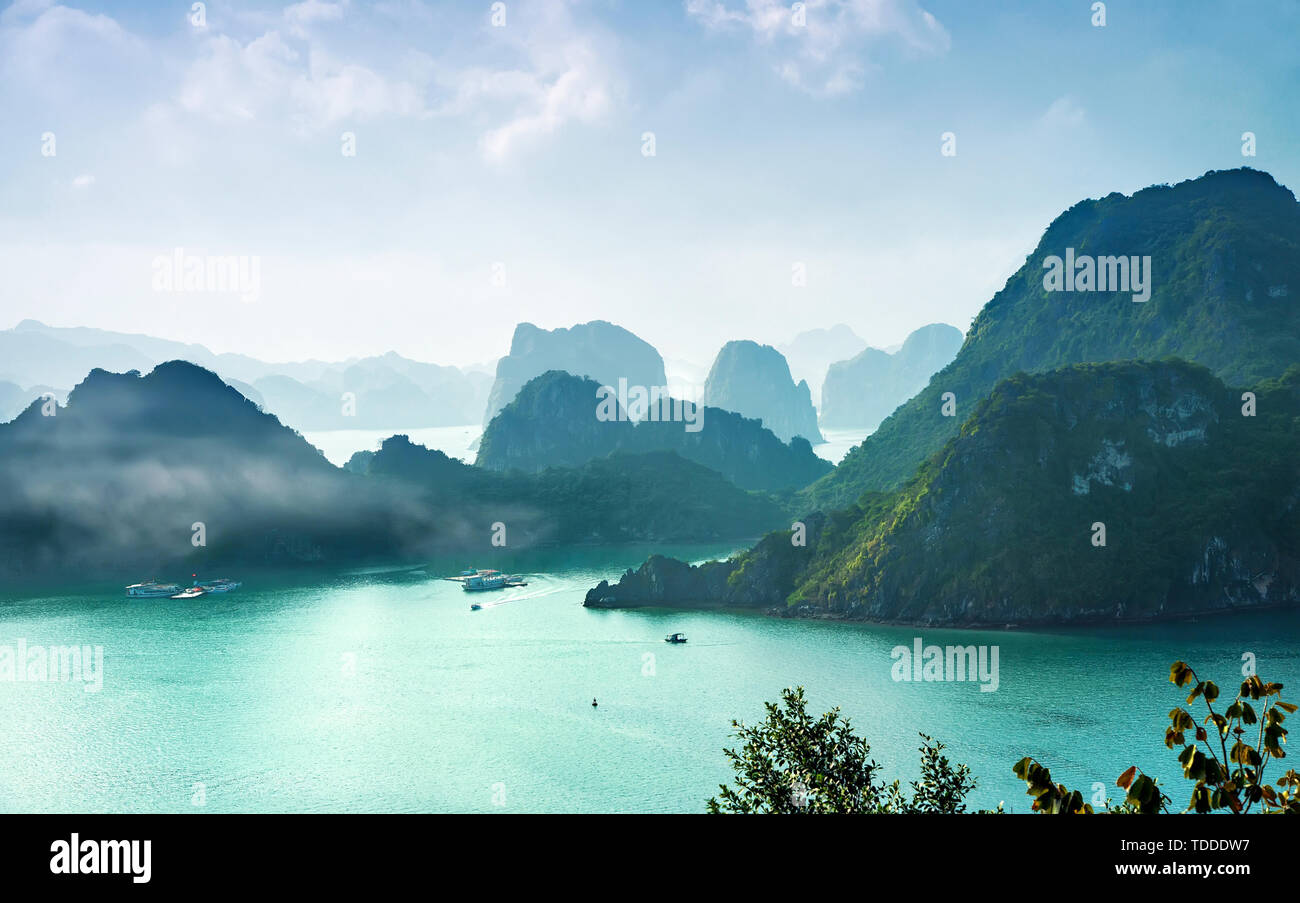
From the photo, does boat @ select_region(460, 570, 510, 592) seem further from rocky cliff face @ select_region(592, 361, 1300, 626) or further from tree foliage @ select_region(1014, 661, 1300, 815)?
tree foliage @ select_region(1014, 661, 1300, 815)

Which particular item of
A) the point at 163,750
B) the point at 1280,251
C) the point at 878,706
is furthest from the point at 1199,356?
the point at 163,750

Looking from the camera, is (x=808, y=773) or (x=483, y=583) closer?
(x=808, y=773)

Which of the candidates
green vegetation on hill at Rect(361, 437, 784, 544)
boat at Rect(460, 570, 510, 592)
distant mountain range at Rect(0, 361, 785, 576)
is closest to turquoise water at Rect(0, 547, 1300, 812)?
boat at Rect(460, 570, 510, 592)

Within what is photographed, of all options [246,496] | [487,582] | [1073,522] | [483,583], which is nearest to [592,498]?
[487,582]

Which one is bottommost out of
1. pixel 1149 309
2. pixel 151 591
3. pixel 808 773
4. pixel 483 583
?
pixel 151 591

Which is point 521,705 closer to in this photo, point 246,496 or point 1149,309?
point 246,496

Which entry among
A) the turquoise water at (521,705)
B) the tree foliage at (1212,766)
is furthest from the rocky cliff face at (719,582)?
the tree foliage at (1212,766)

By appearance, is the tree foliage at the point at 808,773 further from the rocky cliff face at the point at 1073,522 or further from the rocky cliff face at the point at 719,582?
the rocky cliff face at the point at 719,582
